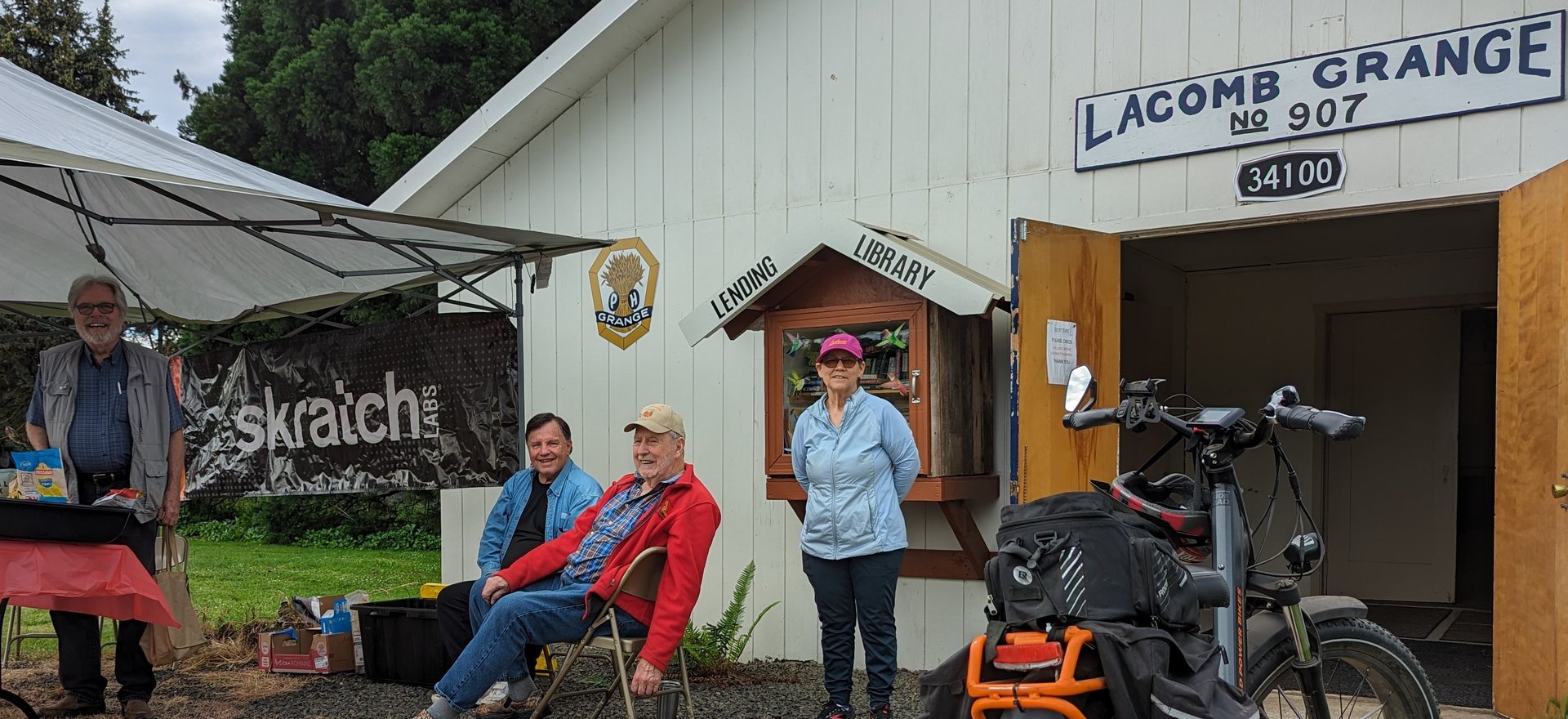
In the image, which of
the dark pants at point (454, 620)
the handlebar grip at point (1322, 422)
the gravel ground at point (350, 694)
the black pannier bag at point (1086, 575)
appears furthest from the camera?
the gravel ground at point (350, 694)

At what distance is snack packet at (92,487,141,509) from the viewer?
451 centimetres

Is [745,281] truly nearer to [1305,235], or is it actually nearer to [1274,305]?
[1305,235]

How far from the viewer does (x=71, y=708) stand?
4.92 m

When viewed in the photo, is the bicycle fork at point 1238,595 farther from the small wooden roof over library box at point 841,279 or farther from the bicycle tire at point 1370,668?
the small wooden roof over library box at point 841,279

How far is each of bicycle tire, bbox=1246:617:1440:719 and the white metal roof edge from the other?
4.94 metres

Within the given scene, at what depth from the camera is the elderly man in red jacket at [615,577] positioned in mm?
3986

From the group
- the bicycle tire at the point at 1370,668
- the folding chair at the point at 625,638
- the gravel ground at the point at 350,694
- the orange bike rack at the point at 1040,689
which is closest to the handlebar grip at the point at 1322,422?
the bicycle tire at the point at 1370,668

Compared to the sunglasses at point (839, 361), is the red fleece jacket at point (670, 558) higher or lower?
lower

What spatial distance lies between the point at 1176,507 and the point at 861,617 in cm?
210

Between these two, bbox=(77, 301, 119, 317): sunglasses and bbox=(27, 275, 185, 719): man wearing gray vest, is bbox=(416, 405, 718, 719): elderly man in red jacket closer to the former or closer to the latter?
bbox=(27, 275, 185, 719): man wearing gray vest

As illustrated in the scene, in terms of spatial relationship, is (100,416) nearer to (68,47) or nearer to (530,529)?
(530,529)

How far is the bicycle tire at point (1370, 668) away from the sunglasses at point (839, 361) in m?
2.22

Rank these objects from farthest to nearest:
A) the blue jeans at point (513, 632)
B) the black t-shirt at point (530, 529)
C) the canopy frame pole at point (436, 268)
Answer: the canopy frame pole at point (436, 268) < the black t-shirt at point (530, 529) < the blue jeans at point (513, 632)

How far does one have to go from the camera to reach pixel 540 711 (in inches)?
162
